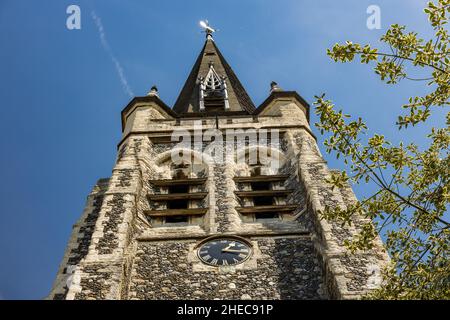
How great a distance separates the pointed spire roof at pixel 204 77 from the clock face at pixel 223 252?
1058 centimetres

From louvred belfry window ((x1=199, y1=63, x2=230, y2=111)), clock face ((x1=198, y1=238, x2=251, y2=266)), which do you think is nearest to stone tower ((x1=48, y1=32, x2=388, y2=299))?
clock face ((x1=198, y1=238, x2=251, y2=266))

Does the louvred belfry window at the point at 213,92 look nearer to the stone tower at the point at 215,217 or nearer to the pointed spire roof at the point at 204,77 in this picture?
the pointed spire roof at the point at 204,77

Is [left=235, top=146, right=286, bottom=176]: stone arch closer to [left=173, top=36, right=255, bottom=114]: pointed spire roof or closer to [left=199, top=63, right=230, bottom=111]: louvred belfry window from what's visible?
[left=173, top=36, right=255, bottom=114]: pointed spire roof

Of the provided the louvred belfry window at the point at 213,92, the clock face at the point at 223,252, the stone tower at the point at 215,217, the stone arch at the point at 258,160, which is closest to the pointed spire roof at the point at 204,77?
Answer: the louvred belfry window at the point at 213,92

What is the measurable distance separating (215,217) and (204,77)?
16.2 m

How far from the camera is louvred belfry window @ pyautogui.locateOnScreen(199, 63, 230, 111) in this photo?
86.7 feet

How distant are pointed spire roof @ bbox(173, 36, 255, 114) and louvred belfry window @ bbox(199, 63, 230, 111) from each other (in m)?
0.19

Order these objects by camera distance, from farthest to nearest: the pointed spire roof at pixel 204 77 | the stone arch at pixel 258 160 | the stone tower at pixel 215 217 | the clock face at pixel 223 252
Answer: the pointed spire roof at pixel 204 77 → the stone arch at pixel 258 160 → the clock face at pixel 223 252 → the stone tower at pixel 215 217

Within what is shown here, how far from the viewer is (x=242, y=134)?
19.5 metres

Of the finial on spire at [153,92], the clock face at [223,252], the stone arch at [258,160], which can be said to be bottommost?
the clock face at [223,252]

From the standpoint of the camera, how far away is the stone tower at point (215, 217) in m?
11.8

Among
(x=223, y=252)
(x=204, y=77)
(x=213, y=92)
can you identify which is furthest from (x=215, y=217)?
(x=204, y=77)
